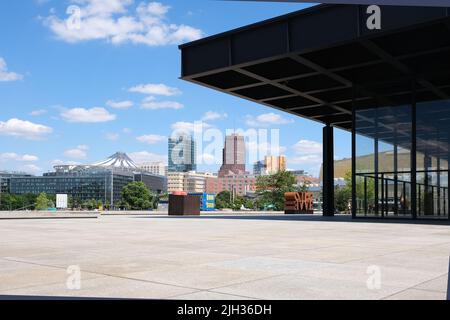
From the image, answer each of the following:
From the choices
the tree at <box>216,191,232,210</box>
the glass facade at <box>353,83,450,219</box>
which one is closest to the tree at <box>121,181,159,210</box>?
the tree at <box>216,191,232,210</box>

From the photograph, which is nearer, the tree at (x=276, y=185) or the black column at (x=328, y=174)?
the black column at (x=328, y=174)

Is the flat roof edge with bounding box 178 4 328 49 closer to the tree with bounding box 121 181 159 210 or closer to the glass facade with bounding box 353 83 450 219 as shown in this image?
the glass facade with bounding box 353 83 450 219

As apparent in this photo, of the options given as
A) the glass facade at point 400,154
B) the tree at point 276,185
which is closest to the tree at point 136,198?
the tree at point 276,185

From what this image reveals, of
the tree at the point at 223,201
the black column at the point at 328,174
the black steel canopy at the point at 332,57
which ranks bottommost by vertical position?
the tree at the point at 223,201

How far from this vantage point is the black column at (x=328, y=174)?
130 feet

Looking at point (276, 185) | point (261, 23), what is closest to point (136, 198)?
point (276, 185)

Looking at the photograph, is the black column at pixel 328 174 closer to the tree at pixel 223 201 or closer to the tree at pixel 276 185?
the tree at pixel 276 185

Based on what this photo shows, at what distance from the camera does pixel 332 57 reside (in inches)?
1002

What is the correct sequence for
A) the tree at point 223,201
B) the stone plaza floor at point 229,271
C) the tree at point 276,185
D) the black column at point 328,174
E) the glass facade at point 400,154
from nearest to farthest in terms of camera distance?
the stone plaza floor at point 229,271 < the glass facade at point 400,154 < the black column at point 328,174 < the tree at point 276,185 < the tree at point 223,201

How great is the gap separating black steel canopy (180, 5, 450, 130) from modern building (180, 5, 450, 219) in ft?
0.17

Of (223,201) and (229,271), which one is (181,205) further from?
(223,201)

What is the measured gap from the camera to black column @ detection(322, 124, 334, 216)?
130 feet

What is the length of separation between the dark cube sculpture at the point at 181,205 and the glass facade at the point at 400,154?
19382 millimetres

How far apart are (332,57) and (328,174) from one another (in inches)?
628
